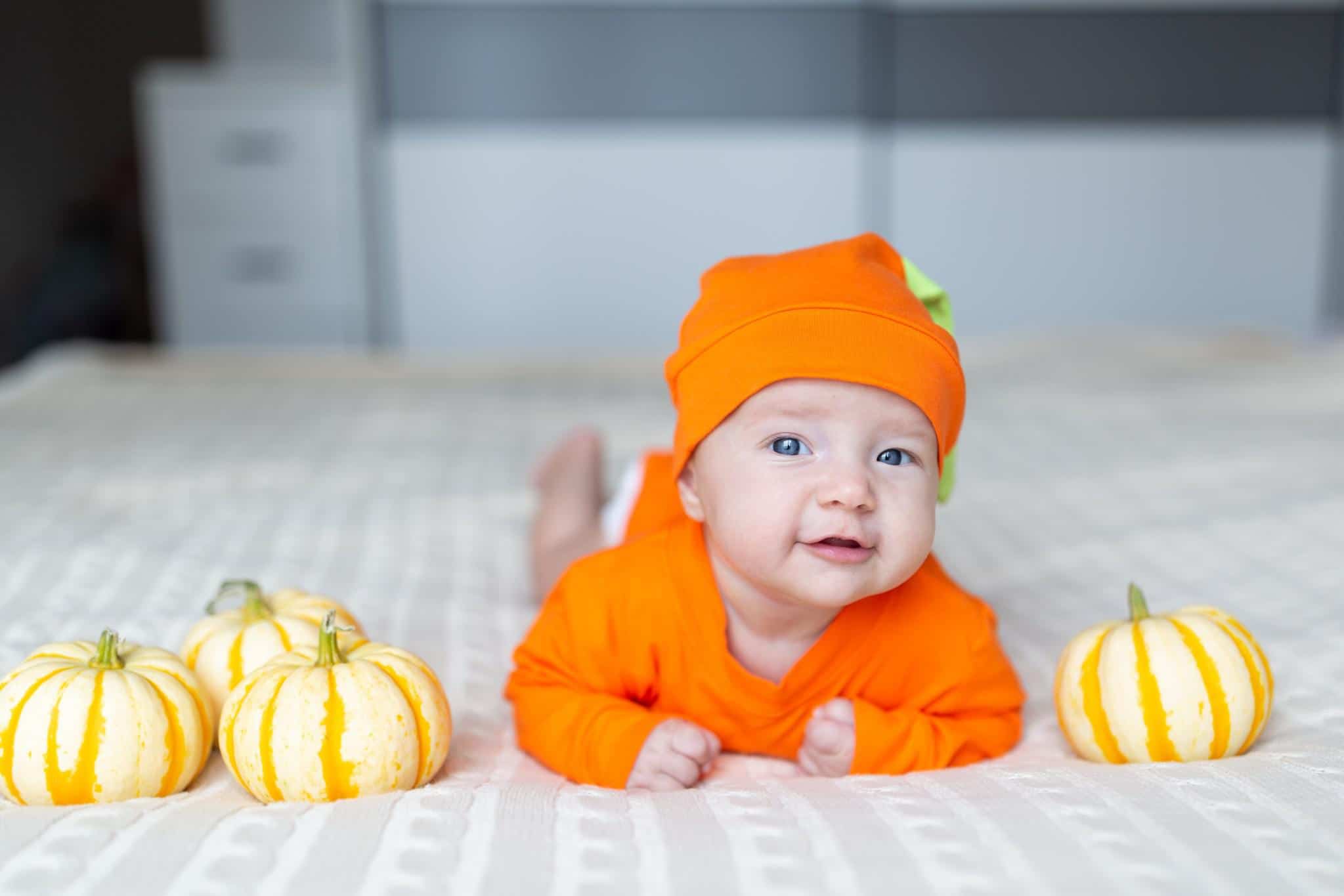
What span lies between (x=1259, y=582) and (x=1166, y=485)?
0.37m

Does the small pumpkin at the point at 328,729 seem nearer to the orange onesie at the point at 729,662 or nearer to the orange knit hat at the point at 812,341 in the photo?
the orange onesie at the point at 729,662

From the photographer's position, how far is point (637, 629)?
2.73ft

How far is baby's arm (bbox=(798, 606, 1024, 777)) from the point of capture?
780mm

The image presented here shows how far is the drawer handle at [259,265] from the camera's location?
3.15 meters

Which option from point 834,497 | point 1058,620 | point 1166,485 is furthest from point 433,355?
point 834,497

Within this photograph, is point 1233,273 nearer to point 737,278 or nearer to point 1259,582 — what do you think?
point 1259,582

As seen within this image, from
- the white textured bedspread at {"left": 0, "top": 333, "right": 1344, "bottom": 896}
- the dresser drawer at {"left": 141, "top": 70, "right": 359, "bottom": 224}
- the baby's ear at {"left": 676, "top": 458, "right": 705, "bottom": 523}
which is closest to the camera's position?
the white textured bedspread at {"left": 0, "top": 333, "right": 1344, "bottom": 896}

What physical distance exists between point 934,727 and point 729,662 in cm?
14

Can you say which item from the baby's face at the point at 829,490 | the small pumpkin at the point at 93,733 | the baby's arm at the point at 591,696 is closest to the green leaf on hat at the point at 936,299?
the baby's face at the point at 829,490

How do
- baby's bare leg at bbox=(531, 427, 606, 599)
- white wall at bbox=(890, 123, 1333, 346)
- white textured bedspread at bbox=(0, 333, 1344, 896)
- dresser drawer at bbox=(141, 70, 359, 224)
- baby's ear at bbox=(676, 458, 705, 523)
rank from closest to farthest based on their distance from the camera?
white textured bedspread at bbox=(0, 333, 1344, 896) → baby's ear at bbox=(676, 458, 705, 523) → baby's bare leg at bbox=(531, 427, 606, 599) → dresser drawer at bbox=(141, 70, 359, 224) → white wall at bbox=(890, 123, 1333, 346)

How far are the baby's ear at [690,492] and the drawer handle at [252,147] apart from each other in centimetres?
260

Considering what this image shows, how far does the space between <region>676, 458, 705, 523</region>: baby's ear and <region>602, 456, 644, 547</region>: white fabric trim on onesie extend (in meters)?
0.31

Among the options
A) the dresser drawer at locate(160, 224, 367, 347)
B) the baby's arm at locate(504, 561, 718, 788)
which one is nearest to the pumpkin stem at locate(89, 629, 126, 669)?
the baby's arm at locate(504, 561, 718, 788)

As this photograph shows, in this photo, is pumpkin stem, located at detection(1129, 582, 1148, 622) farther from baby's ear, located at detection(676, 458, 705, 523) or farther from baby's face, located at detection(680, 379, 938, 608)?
baby's ear, located at detection(676, 458, 705, 523)
